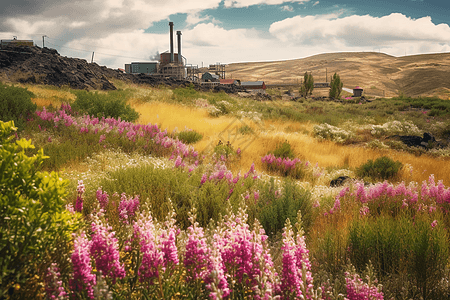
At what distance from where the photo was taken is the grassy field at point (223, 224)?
5.33 ft

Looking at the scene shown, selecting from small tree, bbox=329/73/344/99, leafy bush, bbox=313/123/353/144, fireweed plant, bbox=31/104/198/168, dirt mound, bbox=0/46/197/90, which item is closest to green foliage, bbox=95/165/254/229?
fireweed plant, bbox=31/104/198/168

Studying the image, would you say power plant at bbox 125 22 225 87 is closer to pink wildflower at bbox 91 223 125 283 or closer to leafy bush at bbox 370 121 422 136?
leafy bush at bbox 370 121 422 136

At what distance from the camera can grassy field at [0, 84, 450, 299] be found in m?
1.62

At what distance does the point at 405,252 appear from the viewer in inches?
104

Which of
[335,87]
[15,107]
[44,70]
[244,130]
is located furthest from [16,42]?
[335,87]

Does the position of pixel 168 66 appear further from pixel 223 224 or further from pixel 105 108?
pixel 223 224

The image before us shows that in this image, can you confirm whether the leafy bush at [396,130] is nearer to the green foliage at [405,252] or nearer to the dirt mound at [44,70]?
the green foliage at [405,252]

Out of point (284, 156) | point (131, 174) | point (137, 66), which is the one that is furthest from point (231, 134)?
point (137, 66)

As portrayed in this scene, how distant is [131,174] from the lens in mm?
4500

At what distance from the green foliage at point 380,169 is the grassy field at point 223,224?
0.14 ft

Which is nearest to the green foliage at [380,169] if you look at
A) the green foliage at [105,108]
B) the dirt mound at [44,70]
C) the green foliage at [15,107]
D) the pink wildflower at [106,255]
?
the pink wildflower at [106,255]

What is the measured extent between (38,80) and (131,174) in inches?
913

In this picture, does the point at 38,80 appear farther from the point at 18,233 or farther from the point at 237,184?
the point at 18,233

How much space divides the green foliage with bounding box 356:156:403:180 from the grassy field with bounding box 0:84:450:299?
43 mm
